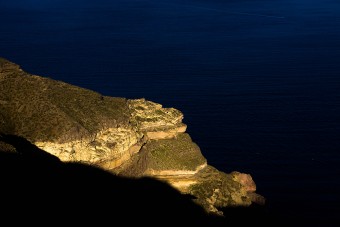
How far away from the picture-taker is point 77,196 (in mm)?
50281

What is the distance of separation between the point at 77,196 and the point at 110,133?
34.7 ft

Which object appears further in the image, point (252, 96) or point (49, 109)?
point (252, 96)

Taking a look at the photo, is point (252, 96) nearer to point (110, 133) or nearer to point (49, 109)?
point (110, 133)

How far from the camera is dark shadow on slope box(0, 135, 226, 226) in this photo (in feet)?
132

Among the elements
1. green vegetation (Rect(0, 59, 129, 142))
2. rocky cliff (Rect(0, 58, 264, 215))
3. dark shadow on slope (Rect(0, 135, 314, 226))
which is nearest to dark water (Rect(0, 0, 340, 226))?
rocky cliff (Rect(0, 58, 264, 215))

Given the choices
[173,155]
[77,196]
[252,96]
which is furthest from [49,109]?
[252,96]

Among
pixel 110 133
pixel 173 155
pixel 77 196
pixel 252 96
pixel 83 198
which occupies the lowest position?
pixel 252 96

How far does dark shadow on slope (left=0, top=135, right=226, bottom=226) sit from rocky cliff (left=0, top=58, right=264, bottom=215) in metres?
1.22

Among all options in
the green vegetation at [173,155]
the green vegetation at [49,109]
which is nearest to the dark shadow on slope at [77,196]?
the green vegetation at [173,155]

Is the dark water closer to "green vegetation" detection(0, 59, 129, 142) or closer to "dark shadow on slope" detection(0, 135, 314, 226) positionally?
"dark shadow on slope" detection(0, 135, 314, 226)

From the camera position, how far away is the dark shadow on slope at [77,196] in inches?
1588

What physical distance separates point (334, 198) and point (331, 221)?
A: 22.0 feet

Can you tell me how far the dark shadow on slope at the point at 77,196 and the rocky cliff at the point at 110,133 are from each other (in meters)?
1.22

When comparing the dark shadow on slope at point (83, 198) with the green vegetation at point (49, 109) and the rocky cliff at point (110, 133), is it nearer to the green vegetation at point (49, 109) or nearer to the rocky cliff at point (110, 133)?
the rocky cliff at point (110, 133)
